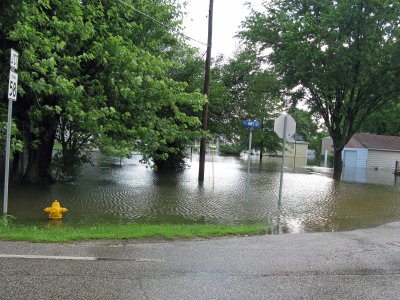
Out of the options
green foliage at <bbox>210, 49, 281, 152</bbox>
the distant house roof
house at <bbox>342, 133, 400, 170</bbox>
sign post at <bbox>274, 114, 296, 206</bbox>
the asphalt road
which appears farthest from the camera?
the distant house roof

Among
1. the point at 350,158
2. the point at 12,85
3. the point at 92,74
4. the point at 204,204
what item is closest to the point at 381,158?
the point at 350,158

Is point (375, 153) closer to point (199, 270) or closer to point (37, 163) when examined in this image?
point (37, 163)

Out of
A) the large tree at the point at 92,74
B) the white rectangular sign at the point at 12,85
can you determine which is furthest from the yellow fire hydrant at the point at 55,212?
the white rectangular sign at the point at 12,85

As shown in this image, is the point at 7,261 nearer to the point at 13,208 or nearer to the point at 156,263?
the point at 156,263

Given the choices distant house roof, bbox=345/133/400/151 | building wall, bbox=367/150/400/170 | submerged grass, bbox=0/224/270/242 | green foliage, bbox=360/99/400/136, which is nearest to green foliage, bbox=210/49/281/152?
submerged grass, bbox=0/224/270/242

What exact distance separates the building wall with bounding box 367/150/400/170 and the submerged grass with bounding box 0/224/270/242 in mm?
36852

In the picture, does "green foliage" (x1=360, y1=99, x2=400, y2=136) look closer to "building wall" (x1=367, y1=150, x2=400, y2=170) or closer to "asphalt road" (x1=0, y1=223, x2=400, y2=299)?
"building wall" (x1=367, y1=150, x2=400, y2=170)

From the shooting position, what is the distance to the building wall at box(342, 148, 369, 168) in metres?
43.0

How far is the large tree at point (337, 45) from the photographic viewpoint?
2211 cm

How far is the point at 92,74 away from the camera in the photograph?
528 inches

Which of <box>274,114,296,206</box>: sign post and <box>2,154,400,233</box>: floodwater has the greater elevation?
<box>274,114,296,206</box>: sign post

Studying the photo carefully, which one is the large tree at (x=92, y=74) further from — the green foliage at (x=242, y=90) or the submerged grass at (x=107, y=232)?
the green foliage at (x=242, y=90)

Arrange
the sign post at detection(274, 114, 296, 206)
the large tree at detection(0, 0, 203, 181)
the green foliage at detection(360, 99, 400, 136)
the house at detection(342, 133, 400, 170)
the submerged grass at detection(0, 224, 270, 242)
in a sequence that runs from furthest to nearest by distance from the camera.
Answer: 1. the green foliage at detection(360, 99, 400, 136)
2. the house at detection(342, 133, 400, 170)
3. the sign post at detection(274, 114, 296, 206)
4. the large tree at detection(0, 0, 203, 181)
5. the submerged grass at detection(0, 224, 270, 242)

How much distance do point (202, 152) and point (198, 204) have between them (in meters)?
6.33
